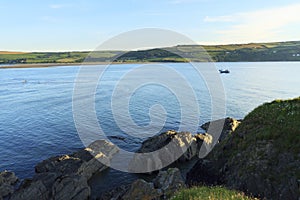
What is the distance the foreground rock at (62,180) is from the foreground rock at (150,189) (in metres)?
3.03

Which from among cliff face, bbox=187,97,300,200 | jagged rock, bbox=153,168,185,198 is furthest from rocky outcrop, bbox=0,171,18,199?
cliff face, bbox=187,97,300,200

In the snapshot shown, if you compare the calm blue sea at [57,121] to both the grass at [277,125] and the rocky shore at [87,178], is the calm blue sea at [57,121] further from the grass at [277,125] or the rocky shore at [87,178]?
the grass at [277,125]

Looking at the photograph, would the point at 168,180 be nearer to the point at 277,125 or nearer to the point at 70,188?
the point at 70,188

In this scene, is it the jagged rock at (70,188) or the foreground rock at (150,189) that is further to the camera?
the jagged rock at (70,188)

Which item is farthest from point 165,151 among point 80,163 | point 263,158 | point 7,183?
point 7,183

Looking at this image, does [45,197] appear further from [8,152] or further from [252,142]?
[252,142]

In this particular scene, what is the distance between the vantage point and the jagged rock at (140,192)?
25.4 metres

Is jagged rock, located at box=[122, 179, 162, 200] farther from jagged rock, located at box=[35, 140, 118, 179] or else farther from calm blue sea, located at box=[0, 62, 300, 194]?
jagged rock, located at box=[35, 140, 118, 179]

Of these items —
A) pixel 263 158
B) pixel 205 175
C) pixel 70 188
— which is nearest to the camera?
pixel 263 158

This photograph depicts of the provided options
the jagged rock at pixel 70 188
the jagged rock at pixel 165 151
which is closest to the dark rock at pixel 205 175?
the jagged rock at pixel 165 151

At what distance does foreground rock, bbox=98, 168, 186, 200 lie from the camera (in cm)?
2545

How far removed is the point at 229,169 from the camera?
2711 centimetres

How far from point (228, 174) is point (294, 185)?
682 centimetres

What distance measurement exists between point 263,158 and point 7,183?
2790 centimetres
